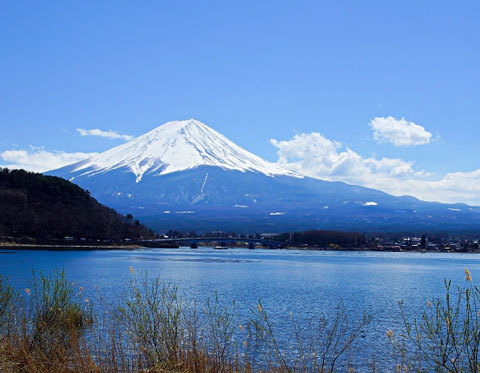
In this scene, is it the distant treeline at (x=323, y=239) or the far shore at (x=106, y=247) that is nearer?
the far shore at (x=106, y=247)

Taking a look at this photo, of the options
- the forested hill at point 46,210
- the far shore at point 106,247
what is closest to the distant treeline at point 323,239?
the far shore at point 106,247

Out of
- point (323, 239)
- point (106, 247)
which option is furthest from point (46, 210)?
point (323, 239)

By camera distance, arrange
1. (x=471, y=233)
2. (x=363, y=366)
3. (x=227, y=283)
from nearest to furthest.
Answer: (x=363, y=366), (x=227, y=283), (x=471, y=233)

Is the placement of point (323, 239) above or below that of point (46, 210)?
below

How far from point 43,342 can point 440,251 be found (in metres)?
126

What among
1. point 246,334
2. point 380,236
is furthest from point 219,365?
point 380,236

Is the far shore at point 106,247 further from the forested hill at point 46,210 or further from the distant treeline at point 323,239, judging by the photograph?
the forested hill at point 46,210

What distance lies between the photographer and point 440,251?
12606 centimetres

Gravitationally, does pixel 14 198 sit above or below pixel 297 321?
above

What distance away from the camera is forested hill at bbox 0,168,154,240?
86312mm

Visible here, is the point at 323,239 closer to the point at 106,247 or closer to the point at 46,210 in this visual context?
the point at 106,247

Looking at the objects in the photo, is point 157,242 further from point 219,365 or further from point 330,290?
point 219,365

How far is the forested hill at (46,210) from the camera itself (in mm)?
86312

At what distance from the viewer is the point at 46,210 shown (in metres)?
90.3
